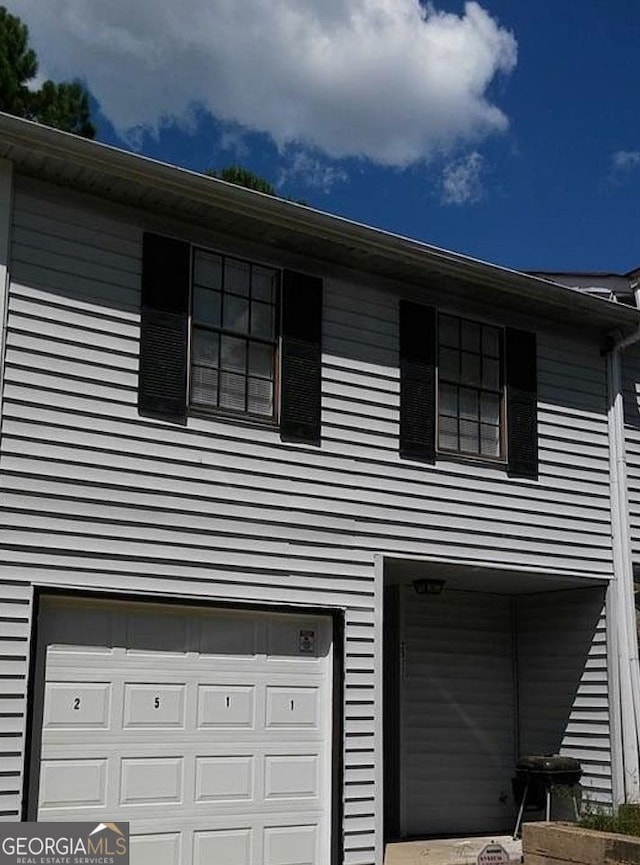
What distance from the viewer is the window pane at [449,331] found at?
10.4 meters

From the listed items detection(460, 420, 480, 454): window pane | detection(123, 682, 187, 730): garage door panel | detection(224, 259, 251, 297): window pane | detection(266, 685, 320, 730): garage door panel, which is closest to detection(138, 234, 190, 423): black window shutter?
detection(224, 259, 251, 297): window pane

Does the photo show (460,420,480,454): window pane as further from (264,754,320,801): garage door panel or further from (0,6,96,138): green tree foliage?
(0,6,96,138): green tree foliage

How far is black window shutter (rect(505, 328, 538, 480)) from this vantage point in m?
10.6

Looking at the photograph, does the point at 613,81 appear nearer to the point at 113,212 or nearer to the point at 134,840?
the point at 113,212

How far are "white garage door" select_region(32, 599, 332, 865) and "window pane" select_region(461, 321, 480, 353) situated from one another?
3.09 metres

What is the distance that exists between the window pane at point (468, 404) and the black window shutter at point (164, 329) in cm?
293

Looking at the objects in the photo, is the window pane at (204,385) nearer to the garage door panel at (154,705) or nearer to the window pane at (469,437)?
the garage door panel at (154,705)

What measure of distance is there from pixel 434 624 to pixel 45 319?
5454 mm

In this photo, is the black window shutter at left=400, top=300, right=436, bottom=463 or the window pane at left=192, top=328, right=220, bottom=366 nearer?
the window pane at left=192, top=328, right=220, bottom=366

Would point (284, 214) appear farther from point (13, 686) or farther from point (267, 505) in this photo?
point (13, 686)

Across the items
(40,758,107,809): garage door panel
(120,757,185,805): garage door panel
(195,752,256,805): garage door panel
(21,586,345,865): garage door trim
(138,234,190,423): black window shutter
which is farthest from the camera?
(138,234,190,423): black window shutter

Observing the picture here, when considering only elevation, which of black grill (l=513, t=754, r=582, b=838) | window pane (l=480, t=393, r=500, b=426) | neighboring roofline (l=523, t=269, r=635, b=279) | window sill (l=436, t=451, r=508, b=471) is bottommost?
black grill (l=513, t=754, r=582, b=838)

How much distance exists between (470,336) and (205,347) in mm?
2864

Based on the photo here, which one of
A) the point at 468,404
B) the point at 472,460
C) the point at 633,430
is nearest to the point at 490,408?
the point at 468,404
